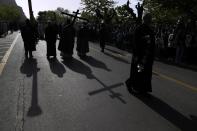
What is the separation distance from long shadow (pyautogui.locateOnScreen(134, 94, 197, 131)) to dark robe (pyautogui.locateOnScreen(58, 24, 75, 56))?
9.43m

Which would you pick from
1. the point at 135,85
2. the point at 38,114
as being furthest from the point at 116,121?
the point at 135,85

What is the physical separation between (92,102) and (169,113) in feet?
5.64

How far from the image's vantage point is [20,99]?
8.95 meters

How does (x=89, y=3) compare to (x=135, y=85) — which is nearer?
(x=135, y=85)

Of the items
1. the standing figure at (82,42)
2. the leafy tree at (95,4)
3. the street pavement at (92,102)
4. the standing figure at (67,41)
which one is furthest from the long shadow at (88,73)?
the leafy tree at (95,4)

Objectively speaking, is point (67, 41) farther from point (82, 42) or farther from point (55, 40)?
point (82, 42)

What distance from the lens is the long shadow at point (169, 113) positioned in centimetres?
685

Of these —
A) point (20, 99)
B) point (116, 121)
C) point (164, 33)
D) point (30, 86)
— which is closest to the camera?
point (116, 121)

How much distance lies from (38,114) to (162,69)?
7.71m

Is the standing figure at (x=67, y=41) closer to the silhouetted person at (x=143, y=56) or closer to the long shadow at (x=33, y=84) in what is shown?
the long shadow at (x=33, y=84)

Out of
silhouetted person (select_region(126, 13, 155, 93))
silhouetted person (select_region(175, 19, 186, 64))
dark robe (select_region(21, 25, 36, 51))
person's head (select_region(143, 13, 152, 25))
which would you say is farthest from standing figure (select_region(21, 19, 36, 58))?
person's head (select_region(143, 13, 152, 25))

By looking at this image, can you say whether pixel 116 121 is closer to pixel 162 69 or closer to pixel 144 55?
pixel 144 55

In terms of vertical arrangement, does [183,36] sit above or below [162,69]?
above

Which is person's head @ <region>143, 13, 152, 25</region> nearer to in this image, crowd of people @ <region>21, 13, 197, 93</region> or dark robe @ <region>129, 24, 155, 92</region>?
crowd of people @ <region>21, 13, 197, 93</region>
